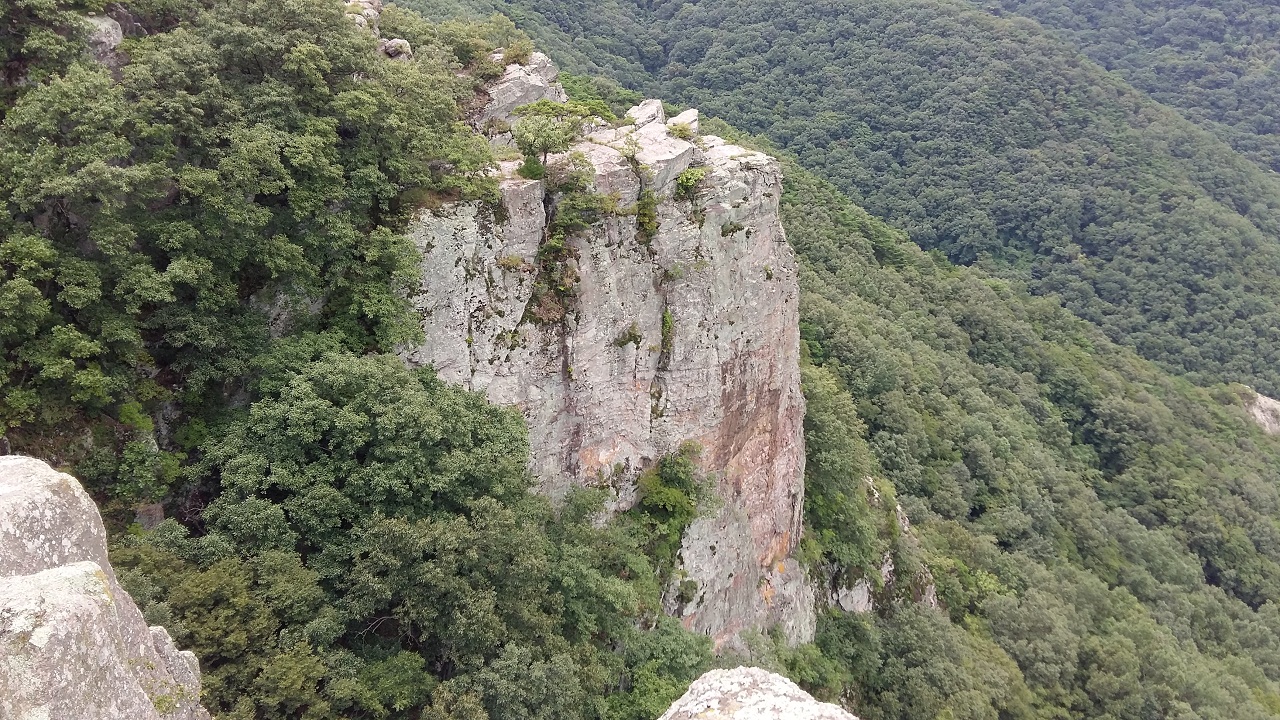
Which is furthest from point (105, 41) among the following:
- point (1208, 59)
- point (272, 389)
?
point (1208, 59)

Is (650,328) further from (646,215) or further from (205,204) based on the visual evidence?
(205,204)

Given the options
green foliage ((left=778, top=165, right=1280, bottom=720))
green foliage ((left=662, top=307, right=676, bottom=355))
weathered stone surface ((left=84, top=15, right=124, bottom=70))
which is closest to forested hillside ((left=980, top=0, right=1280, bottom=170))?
green foliage ((left=778, top=165, right=1280, bottom=720))

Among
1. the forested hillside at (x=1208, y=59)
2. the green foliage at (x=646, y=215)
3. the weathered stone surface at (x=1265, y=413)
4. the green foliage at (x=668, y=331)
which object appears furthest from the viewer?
the forested hillside at (x=1208, y=59)

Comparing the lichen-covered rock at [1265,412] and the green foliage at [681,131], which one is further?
the lichen-covered rock at [1265,412]

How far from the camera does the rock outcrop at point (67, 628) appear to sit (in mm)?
7605

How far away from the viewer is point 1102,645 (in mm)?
41719

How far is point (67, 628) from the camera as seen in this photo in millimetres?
8000

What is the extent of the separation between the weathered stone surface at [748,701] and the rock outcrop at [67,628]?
23.1ft

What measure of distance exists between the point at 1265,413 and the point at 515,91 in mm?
110847

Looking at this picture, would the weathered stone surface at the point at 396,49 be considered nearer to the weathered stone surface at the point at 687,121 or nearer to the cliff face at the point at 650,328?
the cliff face at the point at 650,328

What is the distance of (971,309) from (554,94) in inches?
2552

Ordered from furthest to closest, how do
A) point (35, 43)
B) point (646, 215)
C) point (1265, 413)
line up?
1. point (1265, 413)
2. point (646, 215)
3. point (35, 43)

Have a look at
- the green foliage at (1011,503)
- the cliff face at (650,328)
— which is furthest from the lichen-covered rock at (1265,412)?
the cliff face at (650,328)

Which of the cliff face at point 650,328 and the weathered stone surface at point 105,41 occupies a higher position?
the weathered stone surface at point 105,41
